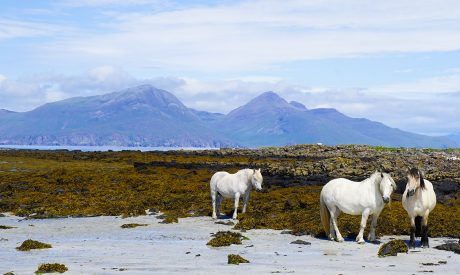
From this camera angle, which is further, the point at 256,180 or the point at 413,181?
the point at 256,180

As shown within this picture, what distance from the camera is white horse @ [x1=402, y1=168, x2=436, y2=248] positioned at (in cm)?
1859

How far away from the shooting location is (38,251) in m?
18.2

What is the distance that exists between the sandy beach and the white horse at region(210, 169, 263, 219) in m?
2.33

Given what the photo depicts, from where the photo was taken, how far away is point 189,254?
17.7 m

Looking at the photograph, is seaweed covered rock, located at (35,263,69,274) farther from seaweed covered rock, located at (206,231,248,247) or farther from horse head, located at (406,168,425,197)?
horse head, located at (406,168,425,197)

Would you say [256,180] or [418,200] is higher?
[256,180]

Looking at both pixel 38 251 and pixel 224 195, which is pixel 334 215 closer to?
pixel 224 195

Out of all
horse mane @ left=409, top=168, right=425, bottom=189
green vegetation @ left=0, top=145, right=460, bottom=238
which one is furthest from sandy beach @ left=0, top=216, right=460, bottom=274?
horse mane @ left=409, top=168, right=425, bottom=189

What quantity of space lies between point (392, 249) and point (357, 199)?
283cm

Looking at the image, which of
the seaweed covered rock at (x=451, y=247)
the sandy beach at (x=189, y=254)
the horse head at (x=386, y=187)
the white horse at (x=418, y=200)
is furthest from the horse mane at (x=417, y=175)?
the sandy beach at (x=189, y=254)

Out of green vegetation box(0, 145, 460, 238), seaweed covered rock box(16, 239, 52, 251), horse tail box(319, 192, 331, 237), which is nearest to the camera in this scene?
seaweed covered rock box(16, 239, 52, 251)

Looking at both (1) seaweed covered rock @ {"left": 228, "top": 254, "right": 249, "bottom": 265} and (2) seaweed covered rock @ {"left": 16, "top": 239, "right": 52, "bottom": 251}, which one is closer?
(1) seaweed covered rock @ {"left": 228, "top": 254, "right": 249, "bottom": 265}

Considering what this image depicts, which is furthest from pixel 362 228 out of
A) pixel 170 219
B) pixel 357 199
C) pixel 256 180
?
pixel 170 219

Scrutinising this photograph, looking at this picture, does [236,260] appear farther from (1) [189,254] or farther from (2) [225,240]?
(2) [225,240]
